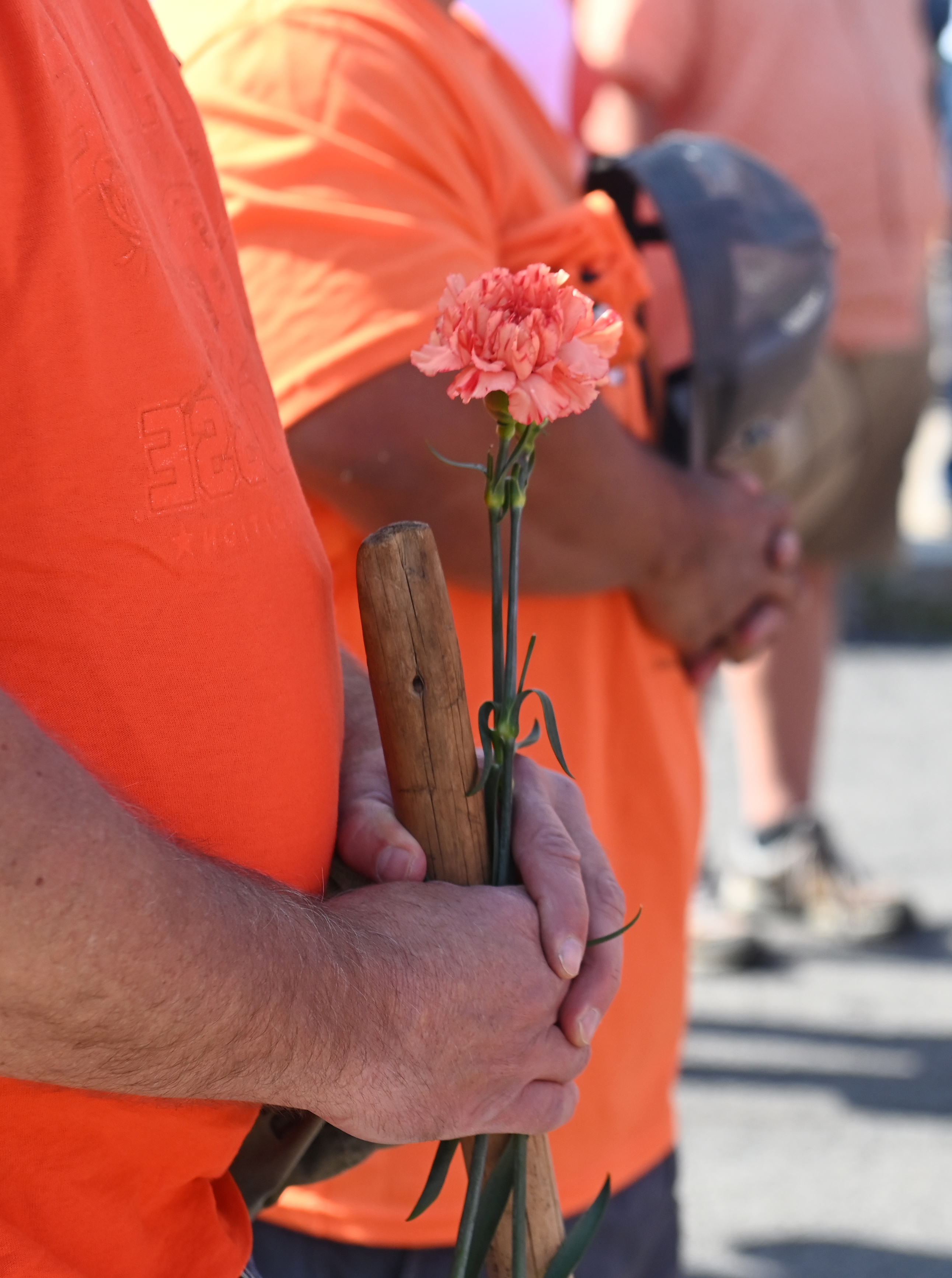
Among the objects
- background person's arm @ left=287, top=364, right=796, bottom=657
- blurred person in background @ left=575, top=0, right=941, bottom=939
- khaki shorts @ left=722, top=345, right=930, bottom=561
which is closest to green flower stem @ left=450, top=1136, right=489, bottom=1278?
background person's arm @ left=287, top=364, right=796, bottom=657

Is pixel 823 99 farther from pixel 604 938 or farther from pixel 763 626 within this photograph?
pixel 604 938

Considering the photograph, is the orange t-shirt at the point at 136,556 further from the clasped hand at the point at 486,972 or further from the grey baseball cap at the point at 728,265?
the grey baseball cap at the point at 728,265

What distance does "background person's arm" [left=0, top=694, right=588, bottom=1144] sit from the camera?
69 cm

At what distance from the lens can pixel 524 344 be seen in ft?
2.74

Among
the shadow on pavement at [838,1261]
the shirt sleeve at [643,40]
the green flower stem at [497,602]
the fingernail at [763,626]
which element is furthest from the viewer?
the shirt sleeve at [643,40]

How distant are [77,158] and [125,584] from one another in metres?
0.23

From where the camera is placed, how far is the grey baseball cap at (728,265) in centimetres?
155

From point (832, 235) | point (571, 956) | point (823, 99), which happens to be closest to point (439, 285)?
point (571, 956)

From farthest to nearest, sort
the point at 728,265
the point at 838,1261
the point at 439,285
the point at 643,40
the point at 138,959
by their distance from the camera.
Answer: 1. the point at 643,40
2. the point at 838,1261
3. the point at 728,265
4. the point at 439,285
5. the point at 138,959

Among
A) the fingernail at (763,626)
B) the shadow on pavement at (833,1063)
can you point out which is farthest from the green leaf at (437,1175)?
the shadow on pavement at (833,1063)

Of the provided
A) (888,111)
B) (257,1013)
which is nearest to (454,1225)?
(257,1013)

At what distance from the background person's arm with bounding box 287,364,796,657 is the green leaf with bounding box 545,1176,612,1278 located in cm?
60

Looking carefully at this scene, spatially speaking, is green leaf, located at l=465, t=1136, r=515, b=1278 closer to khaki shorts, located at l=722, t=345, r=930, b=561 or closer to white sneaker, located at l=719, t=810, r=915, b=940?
khaki shorts, located at l=722, t=345, r=930, b=561

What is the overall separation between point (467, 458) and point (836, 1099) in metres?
2.21
